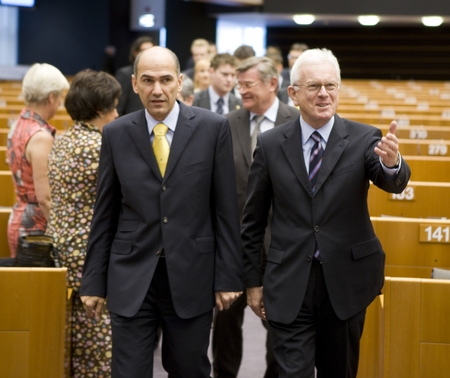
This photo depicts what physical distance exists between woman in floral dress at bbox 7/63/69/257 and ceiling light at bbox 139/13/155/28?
43.6 ft

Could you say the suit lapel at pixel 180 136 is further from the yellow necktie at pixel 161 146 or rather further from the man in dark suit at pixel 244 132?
the man in dark suit at pixel 244 132

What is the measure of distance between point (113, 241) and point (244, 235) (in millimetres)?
430

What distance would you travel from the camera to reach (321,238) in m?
2.42

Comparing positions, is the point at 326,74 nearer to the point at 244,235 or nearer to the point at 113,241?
the point at 244,235

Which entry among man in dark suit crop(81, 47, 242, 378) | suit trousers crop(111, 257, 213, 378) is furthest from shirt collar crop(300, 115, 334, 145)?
suit trousers crop(111, 257, 213, 378)

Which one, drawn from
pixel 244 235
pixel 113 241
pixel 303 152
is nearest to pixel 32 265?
pixel 113 241

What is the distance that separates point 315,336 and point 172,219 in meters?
0.58

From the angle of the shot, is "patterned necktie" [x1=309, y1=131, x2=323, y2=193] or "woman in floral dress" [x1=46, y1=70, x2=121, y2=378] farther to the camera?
"woman in floral dress" [x1=46, y1=70, x2=121, y2=378]

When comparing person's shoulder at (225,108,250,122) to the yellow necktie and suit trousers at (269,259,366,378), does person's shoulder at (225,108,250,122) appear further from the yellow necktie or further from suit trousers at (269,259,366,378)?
suit trousers at (269,259,366,378)

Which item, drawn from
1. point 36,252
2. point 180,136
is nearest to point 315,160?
point 180,136

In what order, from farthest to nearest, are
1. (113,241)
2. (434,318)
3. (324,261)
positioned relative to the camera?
(434,318), (113,241), (324,261)

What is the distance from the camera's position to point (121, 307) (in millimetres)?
2486

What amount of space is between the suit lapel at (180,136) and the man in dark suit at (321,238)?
0.29 metres

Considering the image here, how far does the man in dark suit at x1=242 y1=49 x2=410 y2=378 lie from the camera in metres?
2.43
